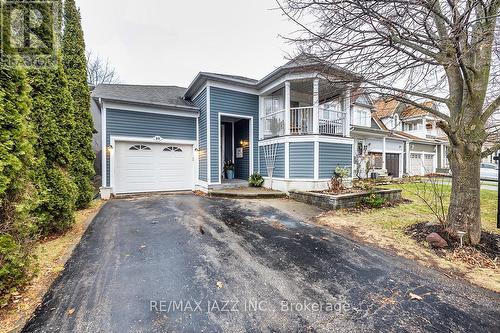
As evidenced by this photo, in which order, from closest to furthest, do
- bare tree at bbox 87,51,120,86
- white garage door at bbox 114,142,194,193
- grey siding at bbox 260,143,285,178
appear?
1. grey siding at bbox 260,143,285,178
2. white garage door at bbox 114,142,194,193
3. bare tree at bbox 87,51,120,86

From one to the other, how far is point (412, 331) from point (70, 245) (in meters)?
5.14

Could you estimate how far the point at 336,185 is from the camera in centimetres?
769

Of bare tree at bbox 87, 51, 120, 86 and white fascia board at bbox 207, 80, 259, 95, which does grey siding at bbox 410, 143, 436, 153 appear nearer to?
white fascia board at bbox 207, 80, 259, 95

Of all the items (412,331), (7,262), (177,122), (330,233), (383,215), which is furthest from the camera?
(177,122)

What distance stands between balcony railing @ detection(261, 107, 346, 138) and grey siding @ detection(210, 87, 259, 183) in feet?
2.60

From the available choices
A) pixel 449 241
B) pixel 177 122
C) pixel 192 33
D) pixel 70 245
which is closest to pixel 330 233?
pixel 449 241

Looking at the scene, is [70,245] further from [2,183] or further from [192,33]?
[192,33]

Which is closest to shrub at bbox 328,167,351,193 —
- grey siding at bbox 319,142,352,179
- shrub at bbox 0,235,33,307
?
grey siding at bbox 319,142,352,179

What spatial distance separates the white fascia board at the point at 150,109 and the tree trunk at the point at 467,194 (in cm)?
949

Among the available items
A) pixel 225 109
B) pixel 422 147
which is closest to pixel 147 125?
pixel 225 109

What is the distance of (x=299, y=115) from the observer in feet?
31.5

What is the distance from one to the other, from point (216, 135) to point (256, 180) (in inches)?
109

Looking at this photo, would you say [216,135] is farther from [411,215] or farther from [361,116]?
[361,116]

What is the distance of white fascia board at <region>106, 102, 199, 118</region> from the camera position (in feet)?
29.3
